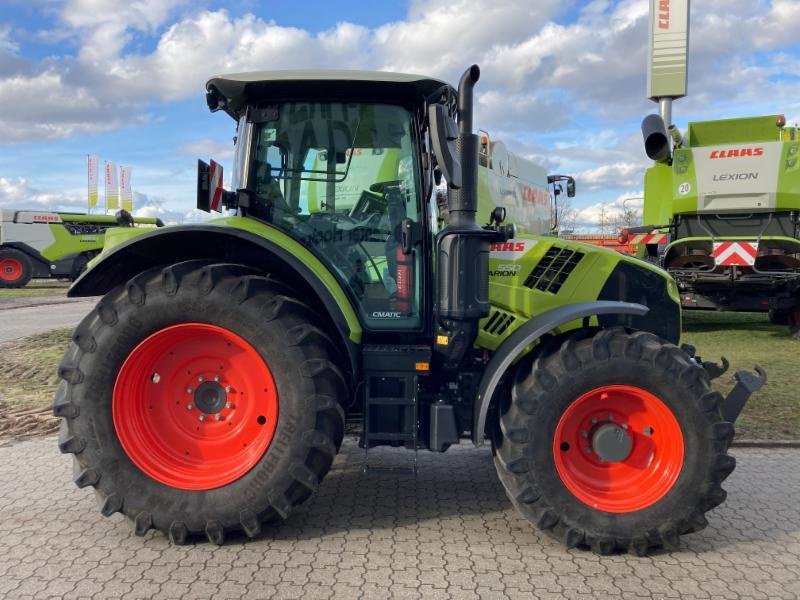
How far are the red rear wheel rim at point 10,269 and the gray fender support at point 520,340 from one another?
70.9 feet

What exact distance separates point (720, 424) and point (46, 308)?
15348 mm

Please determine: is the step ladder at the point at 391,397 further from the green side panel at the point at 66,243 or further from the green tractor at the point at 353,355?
the green side panel at the point at 66,243

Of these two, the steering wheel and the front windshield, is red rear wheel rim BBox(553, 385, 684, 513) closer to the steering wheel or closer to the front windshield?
the front windshield

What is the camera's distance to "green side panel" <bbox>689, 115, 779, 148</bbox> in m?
9.15

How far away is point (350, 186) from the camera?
332 centimetres

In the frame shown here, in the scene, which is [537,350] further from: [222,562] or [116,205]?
[116,205]

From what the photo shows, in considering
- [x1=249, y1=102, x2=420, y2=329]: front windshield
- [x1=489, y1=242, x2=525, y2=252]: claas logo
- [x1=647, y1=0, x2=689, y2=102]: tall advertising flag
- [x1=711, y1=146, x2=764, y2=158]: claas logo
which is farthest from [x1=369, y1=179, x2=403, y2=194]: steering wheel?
[x1=647, y1=0, x2=689, y2=102]: tall advertising flag

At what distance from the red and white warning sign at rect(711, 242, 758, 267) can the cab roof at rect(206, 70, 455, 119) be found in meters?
6.96

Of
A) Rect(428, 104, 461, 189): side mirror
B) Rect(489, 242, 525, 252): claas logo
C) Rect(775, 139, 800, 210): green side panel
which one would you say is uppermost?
Rect(775, 139, 800, 210): green side panel

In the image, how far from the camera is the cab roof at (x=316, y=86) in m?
3.15

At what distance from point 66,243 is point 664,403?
2195 centimetres

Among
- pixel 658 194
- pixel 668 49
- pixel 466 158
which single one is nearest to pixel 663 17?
pixel 668 49

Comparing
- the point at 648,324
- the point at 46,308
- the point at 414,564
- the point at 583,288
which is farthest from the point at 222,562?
the point at 46,308

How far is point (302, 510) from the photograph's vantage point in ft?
11.3
